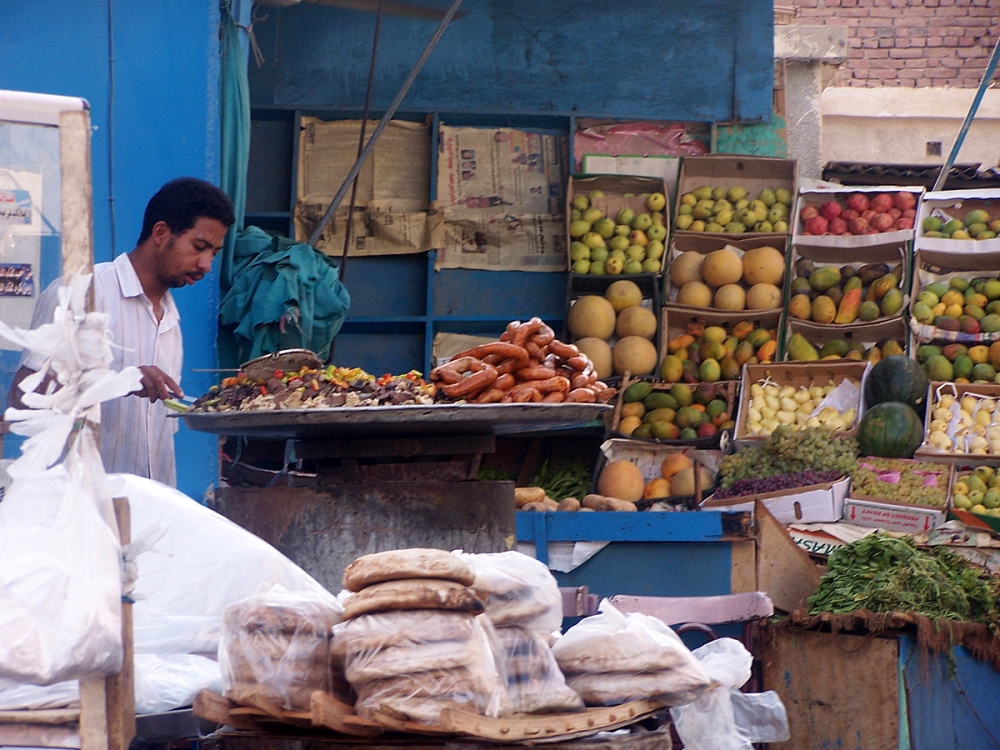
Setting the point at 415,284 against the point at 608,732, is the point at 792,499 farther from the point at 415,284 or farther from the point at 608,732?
the point at 608,732

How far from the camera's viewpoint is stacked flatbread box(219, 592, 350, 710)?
1808mm

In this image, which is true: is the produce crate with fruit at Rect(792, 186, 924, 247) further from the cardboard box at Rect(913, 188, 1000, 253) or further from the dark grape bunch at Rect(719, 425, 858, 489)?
the dark grape bunch at Rect(719, 425, 858, 489)

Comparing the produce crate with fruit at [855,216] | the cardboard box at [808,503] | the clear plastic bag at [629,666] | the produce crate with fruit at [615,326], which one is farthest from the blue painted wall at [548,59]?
the clear plastic bag at [629,666]

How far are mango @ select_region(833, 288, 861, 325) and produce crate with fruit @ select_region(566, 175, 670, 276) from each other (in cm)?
122

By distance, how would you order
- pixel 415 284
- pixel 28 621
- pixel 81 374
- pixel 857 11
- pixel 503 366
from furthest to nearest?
pixel 857 11 → pixel 415 284 → pixel 503 366 → pixel 81 374 → pixel 28 621

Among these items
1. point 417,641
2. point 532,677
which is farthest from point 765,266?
point 417,641

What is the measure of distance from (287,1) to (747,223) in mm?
3421

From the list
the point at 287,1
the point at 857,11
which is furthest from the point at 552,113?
the point at 857,11

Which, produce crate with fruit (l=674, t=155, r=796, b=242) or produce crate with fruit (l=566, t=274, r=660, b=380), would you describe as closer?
produce crate with fruit (l=566, t=274, r=660, b=380)

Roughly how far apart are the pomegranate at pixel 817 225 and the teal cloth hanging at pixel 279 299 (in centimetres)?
371

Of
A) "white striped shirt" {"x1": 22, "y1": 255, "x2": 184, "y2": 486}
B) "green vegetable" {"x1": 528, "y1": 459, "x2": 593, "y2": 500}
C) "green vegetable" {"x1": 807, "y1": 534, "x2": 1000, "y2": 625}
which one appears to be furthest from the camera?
"green vegetable" {"x1": 528, "y1": 459, "x2": 593, "y2": 500}

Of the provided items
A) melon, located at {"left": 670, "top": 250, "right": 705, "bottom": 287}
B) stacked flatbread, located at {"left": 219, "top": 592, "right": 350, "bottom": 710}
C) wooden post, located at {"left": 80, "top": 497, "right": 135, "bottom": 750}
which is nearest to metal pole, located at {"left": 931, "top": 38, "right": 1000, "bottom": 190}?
melon, located at {"left": 670, "top": 250, "right": 705, "bottom": 287}

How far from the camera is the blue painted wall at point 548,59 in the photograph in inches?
308

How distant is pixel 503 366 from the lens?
324 cm
